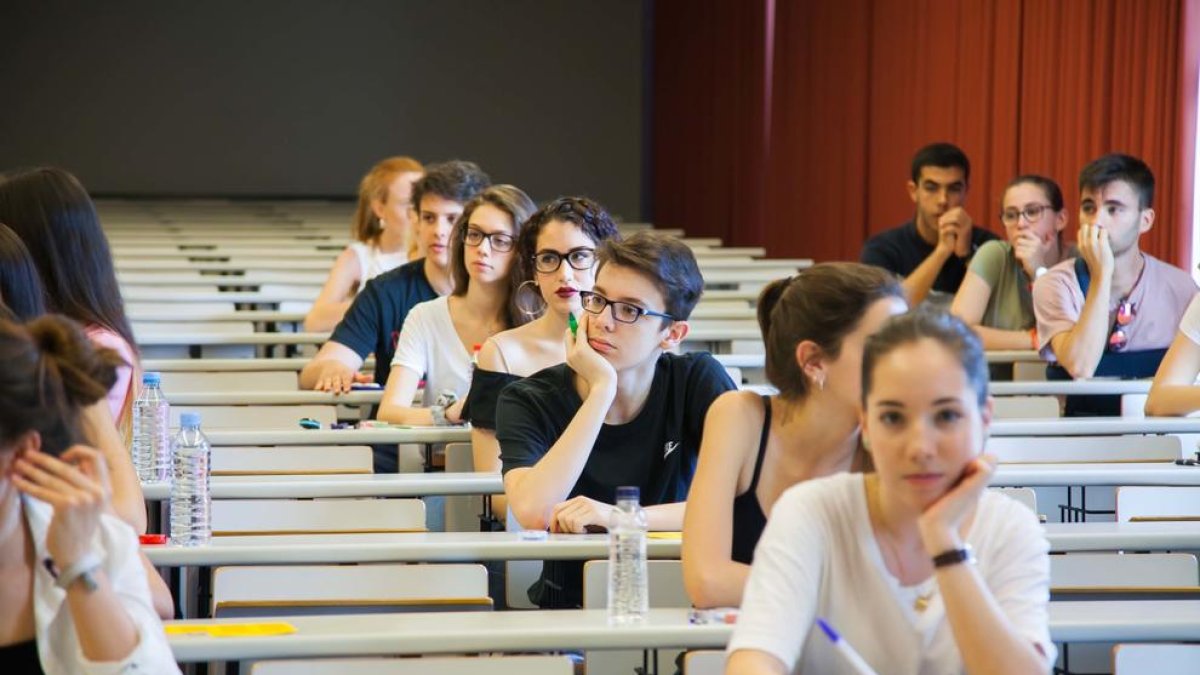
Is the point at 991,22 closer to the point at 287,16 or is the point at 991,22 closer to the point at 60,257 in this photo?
the point at 60,257

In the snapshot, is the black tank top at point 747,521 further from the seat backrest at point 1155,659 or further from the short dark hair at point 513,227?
the short dark hair at point 513,227

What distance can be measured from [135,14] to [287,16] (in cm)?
133

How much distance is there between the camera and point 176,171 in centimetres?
1548

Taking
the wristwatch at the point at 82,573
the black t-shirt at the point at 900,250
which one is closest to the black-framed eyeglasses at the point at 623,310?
the wristwatch at the point at 82,573

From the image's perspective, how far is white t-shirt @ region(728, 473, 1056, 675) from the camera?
2178mm

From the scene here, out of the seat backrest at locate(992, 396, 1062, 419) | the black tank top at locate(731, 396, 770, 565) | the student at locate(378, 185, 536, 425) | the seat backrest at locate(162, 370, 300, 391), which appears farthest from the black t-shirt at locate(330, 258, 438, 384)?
the black tank top at locate(731, 396, 770, 565)

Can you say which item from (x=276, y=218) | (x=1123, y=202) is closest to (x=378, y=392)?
(x=1123, y=202)

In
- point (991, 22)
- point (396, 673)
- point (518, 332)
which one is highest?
point (991, 22)

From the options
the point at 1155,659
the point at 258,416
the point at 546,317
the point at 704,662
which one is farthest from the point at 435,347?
the point at 1155,659

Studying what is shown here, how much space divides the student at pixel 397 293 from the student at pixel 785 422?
264 centimetres

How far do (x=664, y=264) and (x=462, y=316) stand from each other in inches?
62.8

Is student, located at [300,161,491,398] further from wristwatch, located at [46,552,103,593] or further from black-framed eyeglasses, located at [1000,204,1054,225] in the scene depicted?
wristwatch, located at [46,552,103,593]

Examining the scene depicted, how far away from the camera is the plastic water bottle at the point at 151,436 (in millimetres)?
4070

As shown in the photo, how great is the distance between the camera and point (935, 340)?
2115 millimetres
